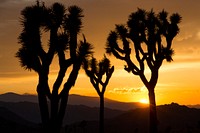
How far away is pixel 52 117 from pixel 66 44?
294 cm

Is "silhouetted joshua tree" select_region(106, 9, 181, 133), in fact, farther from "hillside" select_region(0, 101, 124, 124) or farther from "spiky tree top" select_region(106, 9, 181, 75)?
"hillside" select_region(0, 101, 124, 124)

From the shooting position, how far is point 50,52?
1534 centimetres

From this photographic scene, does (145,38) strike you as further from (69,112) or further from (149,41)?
(69,112)

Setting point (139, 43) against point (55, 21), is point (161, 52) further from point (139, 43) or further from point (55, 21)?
point (55, 21)

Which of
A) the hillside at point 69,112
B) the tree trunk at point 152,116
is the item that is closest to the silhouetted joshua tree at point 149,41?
the tree trunk at point 152,116

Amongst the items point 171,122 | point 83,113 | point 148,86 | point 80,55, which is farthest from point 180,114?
point 83,113

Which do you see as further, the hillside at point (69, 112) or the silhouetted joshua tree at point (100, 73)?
the hillside at point (69, 112)

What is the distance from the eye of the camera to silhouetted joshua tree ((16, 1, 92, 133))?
15.3 m

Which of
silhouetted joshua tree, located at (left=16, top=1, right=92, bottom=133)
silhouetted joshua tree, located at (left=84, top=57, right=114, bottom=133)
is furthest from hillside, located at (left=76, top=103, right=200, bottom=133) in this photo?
silhouetted joshua tree, located at (left=16, top=1, right=92, bottom=133)

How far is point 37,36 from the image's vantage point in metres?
15.5

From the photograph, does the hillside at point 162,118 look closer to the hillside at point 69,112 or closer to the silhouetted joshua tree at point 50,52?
the silhouetted joshua tree at point 50,52

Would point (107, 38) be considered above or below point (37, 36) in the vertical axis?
above

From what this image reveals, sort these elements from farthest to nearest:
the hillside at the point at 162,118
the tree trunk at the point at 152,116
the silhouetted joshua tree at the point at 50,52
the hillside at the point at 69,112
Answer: the hillside at the point at 69,112 < the hillside at the point at 162,118 < the tree trunk at the point at 152,116 < the silhouetted joshua tree at the point at 50,52

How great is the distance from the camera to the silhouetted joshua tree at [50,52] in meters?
15.3
